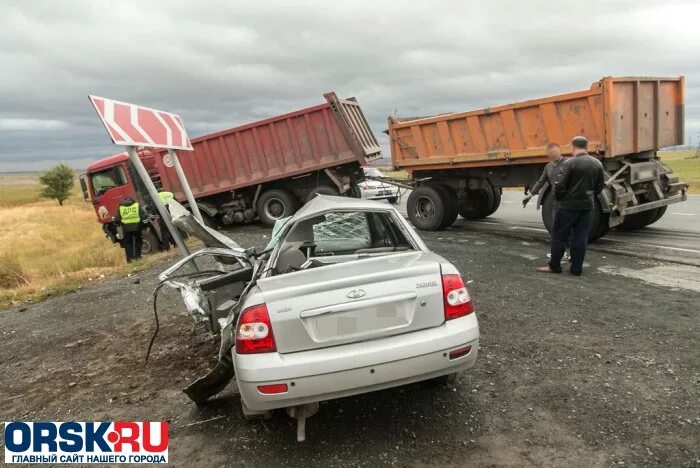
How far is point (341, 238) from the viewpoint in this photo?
387cm

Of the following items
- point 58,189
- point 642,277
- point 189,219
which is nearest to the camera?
point 189,219

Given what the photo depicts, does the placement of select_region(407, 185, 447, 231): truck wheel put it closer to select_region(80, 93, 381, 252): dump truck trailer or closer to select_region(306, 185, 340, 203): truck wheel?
select_region(80, 93, 381, 252): dump truck trailer

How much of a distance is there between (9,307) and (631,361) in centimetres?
745

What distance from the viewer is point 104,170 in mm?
12102

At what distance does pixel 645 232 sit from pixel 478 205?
3.40 metres

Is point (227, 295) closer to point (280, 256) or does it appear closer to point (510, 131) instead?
point (280, 256)

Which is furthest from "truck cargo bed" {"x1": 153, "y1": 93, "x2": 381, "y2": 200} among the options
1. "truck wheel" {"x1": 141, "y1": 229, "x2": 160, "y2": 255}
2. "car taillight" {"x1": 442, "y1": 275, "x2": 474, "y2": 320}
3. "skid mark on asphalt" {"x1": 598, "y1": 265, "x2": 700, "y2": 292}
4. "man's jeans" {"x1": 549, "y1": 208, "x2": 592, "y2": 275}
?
"car taillight" {"x1": 442, "y1": 275, "x2": 474, "y2": 320}

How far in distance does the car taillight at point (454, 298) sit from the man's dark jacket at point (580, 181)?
11.1ft

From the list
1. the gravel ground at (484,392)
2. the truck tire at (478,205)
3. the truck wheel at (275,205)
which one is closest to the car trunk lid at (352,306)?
the gravel ground at (484,392)

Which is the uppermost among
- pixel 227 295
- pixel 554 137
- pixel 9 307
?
pixel 554 137

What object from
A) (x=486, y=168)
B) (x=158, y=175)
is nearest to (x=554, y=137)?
(x=486, y=168)

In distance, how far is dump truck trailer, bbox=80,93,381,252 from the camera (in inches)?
447

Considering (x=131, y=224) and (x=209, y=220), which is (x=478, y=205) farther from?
(x=131, y=224)

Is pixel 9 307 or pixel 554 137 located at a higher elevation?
pixel 554 137
